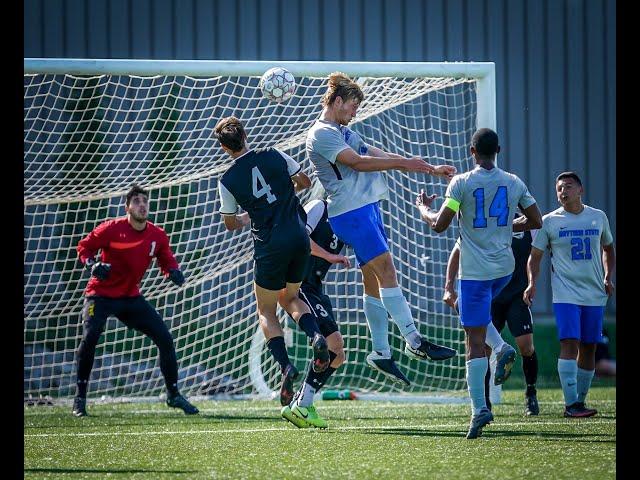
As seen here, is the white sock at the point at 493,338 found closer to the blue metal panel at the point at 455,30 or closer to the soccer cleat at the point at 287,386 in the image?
the soccer cleat at the point at 287,386

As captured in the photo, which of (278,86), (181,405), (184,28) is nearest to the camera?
(278,86)

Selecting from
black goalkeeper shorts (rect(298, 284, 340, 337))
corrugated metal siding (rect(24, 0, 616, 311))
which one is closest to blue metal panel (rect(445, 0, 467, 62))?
corrugated metal siding (rect(24, 0, 616, 311))

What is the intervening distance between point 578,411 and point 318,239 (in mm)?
2441

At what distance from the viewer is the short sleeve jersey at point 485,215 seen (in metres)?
7.02

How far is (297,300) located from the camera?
7840 millimetres

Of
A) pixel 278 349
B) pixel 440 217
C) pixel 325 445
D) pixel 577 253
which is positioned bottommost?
pixel 325 445

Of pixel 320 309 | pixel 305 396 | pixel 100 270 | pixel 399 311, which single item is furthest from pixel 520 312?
pixel 100 270

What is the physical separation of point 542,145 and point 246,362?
21.4 ft

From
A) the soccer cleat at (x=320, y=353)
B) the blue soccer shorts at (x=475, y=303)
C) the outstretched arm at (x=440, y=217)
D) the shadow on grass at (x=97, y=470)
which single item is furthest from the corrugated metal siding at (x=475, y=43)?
the shadow on grass at (x=97, y=470)

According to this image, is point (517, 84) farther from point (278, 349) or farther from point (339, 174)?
point (278, 349)

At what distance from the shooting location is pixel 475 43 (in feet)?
53.3

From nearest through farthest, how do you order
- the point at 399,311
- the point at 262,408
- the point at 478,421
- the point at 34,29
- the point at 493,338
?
the point at 478,421, the point at 399,311, the point at 493,338, the point at 262,408, the point at 34,29
